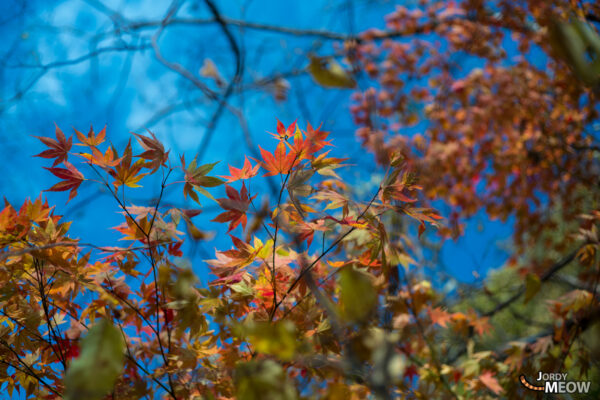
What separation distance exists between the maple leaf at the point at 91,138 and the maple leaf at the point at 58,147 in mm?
40

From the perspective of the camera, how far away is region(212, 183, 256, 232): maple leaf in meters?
0.79

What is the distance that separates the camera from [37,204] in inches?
32.8

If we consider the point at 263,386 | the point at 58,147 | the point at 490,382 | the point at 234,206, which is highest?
the point at 58,147

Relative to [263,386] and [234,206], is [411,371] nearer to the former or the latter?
[234,206]

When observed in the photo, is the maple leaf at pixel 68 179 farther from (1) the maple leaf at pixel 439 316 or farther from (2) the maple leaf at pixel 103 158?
(1) the maple leaf at pixel 439 316

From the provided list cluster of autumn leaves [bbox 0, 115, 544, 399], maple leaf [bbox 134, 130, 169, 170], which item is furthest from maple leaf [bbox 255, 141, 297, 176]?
maple leaf [bbox 134, 130, 169, 170]

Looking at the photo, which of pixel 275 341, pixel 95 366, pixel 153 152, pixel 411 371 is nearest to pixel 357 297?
pixel 275 341

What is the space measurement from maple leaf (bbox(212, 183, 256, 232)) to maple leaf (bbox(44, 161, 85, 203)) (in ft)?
1.08

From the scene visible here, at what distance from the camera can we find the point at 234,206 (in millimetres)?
796

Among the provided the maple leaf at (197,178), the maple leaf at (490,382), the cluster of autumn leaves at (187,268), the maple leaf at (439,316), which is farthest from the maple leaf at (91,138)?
the maple leaf at (490,382)

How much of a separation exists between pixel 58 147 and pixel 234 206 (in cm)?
42

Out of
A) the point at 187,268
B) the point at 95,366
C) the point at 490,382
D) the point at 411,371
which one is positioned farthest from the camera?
the point at 411,371

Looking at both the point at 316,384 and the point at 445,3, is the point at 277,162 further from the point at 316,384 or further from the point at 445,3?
the point at 445,3

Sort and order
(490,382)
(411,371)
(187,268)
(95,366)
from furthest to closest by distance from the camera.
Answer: (411,371) < (490,382) < (187,268) < (95,366)
